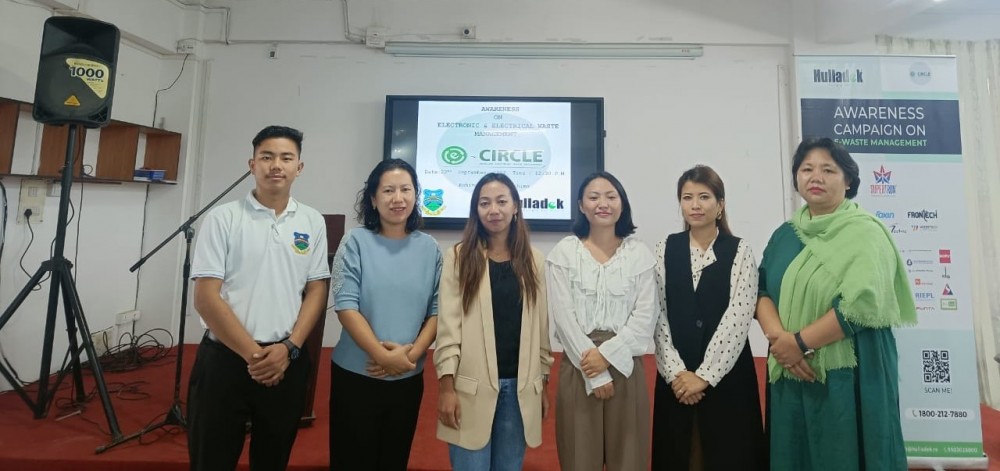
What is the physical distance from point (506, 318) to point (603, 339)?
1.12 ft

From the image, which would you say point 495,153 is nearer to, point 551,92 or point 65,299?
point 551,92

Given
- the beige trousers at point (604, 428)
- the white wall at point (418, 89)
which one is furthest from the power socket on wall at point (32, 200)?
the beige trousers at point (604, 428)

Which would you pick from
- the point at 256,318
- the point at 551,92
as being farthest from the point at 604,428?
the point at 551,92

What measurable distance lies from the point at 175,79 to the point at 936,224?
5409 mm

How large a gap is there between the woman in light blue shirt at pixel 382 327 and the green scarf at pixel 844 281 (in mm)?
1238

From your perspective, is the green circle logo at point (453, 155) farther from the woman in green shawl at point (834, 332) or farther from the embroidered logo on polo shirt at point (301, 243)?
the woman in green shawl at point (834, 332)

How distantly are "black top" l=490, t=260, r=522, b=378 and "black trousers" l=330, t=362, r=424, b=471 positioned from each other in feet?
1.12

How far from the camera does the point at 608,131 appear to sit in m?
3.44

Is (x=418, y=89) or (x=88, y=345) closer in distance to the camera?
(x=88, y=345)

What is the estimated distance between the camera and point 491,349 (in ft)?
4.23

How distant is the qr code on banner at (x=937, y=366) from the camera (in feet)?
6.42

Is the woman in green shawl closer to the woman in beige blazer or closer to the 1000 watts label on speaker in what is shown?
the woman in beige blazer

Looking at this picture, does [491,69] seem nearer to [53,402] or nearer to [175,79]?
[175,79]

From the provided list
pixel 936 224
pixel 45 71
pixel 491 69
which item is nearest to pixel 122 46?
pixel 45 71
